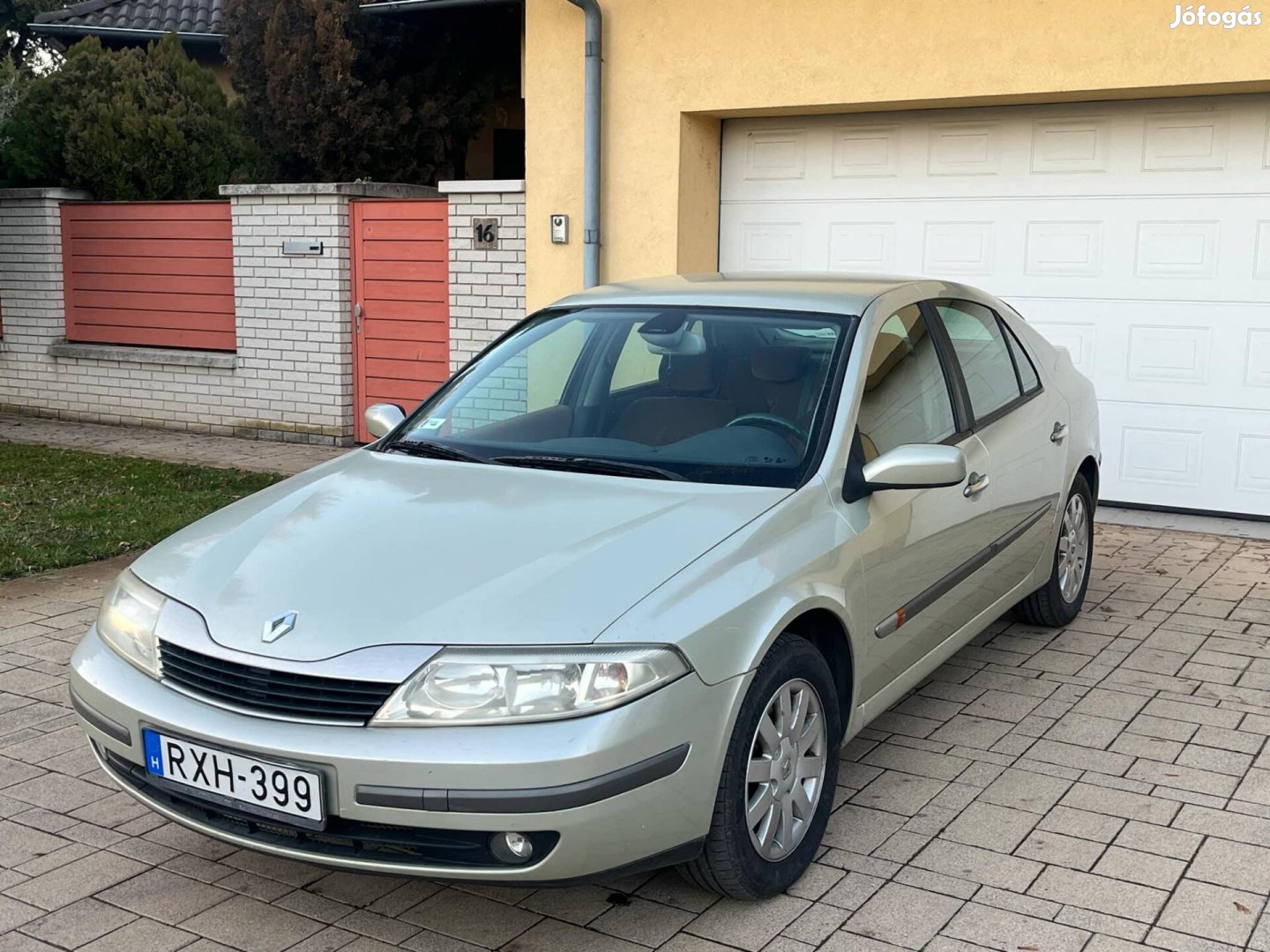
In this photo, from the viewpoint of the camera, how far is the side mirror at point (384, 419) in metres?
4.65

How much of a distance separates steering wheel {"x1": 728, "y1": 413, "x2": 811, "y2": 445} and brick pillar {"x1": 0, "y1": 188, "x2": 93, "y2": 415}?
10162 millimetres

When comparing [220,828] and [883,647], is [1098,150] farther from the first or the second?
[220,828]

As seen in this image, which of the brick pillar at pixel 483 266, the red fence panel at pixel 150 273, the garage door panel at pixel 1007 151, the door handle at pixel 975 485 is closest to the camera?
the door handle at pixel 975 485

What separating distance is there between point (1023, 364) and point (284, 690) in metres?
3.56

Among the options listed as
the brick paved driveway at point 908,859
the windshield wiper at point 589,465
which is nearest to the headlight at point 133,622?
the brick paved driveway at point 908,859

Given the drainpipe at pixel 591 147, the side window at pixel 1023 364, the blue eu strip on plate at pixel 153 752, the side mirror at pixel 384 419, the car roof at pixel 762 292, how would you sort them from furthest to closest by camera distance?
the drainpipe at pixel 591 147, the side window at pixel 1023 364, the side mirror at pixel 384 419, the car roof at pixel 762 292, the blue eu strip on plate at pixel 153 752

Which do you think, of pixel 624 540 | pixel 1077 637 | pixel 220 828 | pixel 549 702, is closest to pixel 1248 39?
pixel 1077 637

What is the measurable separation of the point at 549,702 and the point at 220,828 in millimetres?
874

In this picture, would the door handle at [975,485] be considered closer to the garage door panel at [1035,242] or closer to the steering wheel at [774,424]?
the steering wheel at [774,424]

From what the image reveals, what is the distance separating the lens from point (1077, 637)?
19.2 ft

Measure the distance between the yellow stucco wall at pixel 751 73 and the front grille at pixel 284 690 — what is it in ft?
21.0

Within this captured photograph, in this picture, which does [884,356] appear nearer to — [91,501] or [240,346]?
[91,501]

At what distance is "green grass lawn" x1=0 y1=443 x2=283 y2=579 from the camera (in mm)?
7137

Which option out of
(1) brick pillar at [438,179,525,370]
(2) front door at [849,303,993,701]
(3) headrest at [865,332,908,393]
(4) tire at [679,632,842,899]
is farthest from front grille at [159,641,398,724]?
(1) brick pillar at [438,179,525,370]
